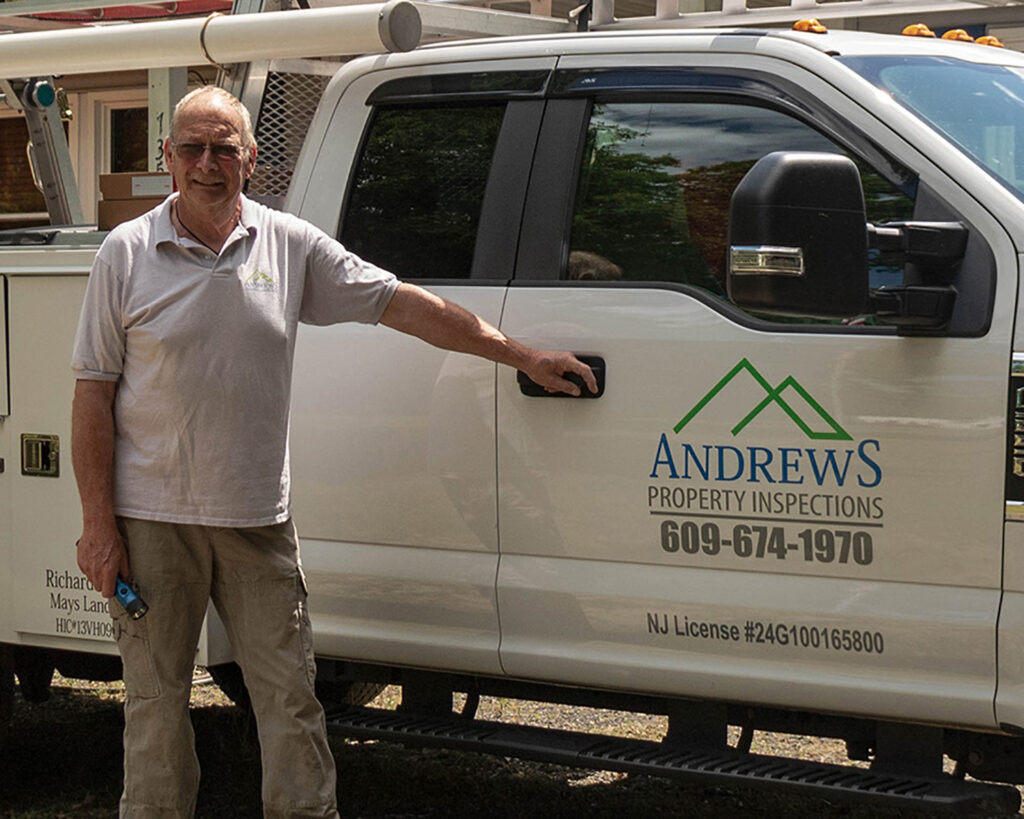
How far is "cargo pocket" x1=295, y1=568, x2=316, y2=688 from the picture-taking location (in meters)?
3.97

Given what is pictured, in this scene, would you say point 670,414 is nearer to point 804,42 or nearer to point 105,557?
point 804,42

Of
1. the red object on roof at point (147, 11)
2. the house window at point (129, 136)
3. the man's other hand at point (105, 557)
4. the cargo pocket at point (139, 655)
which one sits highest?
the red object on roof at point (147, 11)

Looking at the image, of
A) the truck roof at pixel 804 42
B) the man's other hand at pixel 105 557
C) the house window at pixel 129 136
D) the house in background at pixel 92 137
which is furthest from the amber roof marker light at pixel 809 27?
the house window at pixel 129 136

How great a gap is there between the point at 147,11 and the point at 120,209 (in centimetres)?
111

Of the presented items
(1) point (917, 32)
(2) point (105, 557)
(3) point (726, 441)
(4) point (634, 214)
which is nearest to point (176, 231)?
(2) point (105, 557)

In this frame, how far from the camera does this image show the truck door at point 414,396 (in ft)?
13.7

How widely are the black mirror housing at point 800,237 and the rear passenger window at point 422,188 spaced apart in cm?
103

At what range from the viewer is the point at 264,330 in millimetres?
3785

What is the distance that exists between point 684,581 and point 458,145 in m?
1.35

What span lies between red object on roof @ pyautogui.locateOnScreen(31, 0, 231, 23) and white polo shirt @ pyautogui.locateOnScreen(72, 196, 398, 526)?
6.54 feet

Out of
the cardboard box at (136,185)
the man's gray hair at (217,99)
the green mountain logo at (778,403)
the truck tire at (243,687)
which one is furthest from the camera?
the cardboard box at (136,185)

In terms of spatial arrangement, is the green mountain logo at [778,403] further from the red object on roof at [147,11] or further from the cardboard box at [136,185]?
the red object on roof at [147,11]

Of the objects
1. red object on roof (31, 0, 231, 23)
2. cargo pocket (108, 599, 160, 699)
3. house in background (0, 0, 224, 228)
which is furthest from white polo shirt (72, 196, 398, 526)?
house in background (0, 0, 224, 228)

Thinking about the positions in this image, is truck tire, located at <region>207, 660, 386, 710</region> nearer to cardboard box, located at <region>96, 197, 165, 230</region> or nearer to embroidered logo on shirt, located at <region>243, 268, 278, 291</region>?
embroidered logo on shirt, located at <region>243, 268, 278, 291</region>
